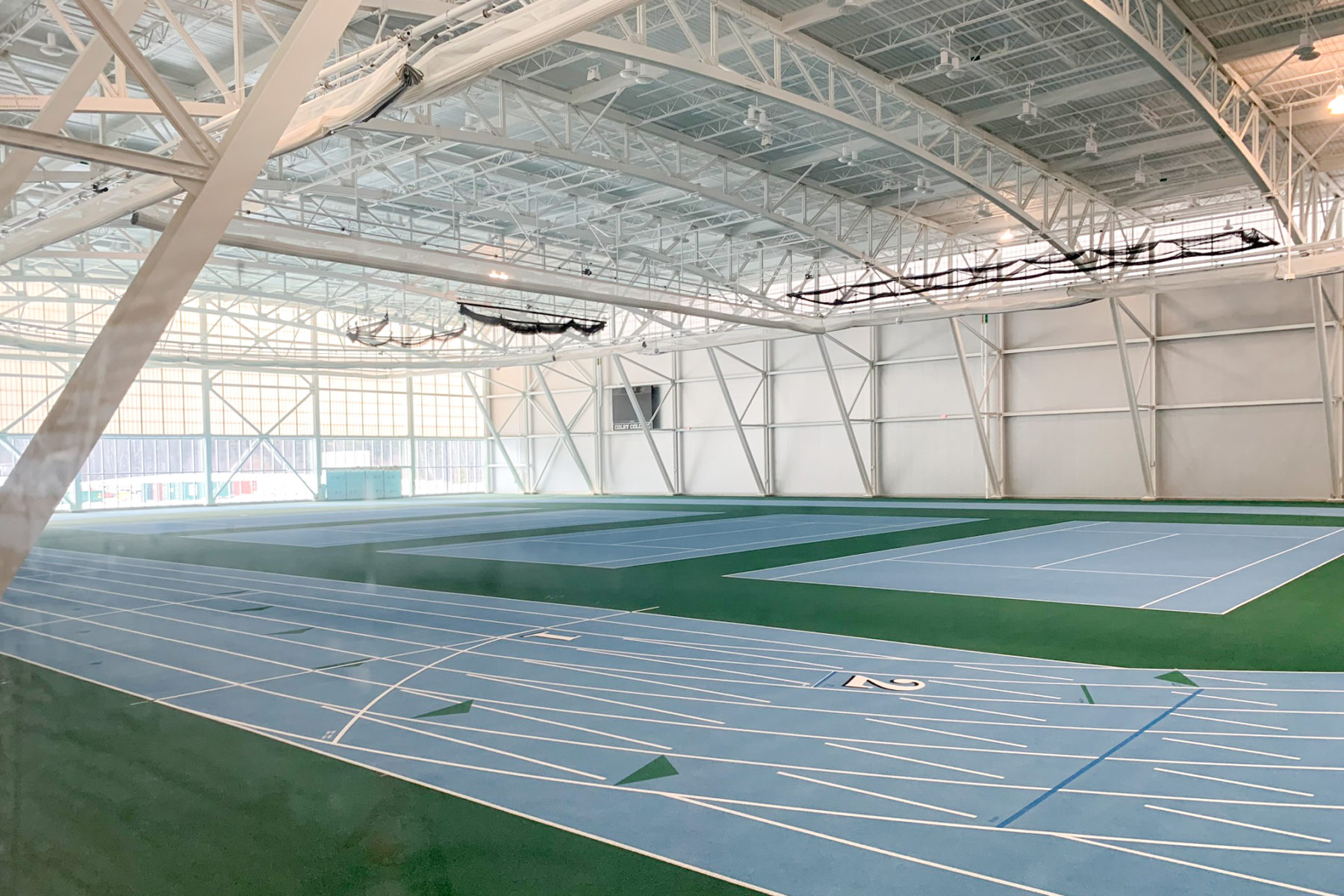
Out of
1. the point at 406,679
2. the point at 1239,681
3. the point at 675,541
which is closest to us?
the point at 1239,681

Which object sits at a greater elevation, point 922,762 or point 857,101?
point 857,101

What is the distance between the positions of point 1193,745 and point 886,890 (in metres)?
3.67

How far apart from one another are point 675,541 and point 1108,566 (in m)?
11.7

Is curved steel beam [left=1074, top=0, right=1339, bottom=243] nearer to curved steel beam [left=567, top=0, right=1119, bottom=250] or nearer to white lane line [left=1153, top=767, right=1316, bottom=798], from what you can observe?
curved steel beam [left=567, top=0, right=1119, bottom=250]

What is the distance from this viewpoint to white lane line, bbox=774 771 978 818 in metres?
6.16

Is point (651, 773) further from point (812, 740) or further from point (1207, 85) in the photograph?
point (1207, 85)

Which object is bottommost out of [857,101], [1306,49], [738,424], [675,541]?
[675,541]

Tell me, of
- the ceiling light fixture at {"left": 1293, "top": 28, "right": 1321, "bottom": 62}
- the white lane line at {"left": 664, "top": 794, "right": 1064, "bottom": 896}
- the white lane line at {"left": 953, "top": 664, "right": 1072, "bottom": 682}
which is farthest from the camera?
the ceiling light fixture at {"left": 1293, "top": 28, "right": 1321, "bottom": 62}

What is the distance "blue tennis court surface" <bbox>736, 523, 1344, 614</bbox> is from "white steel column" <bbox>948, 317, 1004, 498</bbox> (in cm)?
1478

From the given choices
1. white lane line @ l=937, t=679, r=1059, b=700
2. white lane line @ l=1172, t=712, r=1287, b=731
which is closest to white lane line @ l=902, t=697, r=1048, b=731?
white lane line @ l=937, t=679, r=1059, b=700

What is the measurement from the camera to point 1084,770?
689 centimetres

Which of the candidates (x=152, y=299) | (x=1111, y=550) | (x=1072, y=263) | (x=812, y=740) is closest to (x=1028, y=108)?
(x=1111, y=550)

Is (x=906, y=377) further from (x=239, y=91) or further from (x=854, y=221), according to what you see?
(x=239, y=91)

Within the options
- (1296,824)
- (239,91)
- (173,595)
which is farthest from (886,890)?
(173,595)
